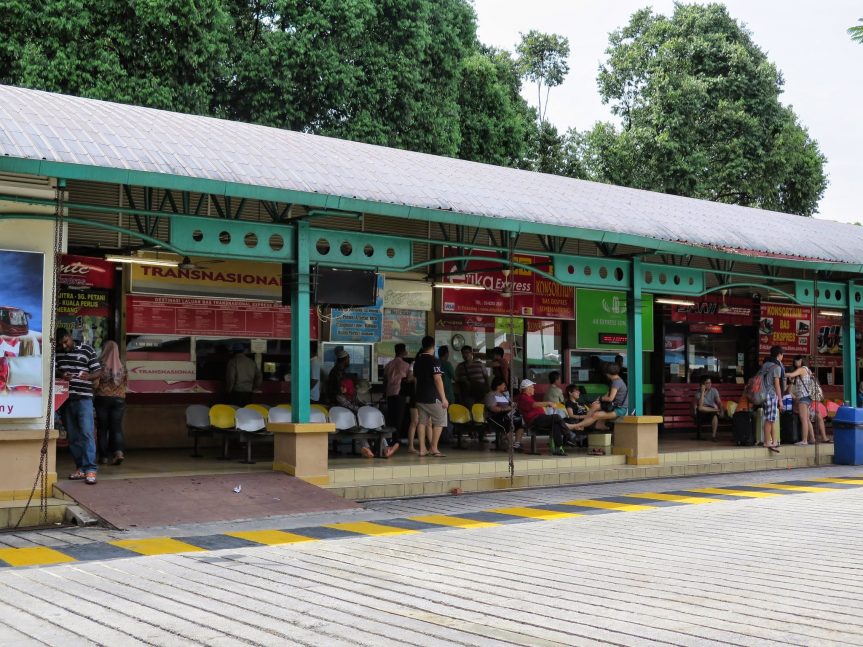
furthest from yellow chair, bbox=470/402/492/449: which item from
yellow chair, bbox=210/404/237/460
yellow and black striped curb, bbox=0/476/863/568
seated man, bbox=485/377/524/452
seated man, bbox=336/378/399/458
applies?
yellow chair, bbox=210/404/237/460

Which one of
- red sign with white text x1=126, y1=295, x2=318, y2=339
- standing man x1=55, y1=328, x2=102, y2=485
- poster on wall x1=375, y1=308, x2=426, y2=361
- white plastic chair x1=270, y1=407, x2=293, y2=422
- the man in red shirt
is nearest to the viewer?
standing man x1=55, y1=328, x2=102, y2=485

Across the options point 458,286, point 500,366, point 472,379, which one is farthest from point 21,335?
point 500,366

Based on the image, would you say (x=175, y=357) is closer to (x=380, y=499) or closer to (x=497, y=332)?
(x=380, y=499)

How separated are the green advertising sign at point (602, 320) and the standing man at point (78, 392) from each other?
9715 millimetres

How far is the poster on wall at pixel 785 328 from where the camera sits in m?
21.0

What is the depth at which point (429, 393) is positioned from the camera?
43.6ft

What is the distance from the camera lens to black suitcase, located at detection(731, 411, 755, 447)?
1661cm

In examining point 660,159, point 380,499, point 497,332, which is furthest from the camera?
point 660,159

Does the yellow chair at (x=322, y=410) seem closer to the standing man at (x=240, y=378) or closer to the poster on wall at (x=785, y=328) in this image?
the standing man at (x=240, y=378)

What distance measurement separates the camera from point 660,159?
1198 inches

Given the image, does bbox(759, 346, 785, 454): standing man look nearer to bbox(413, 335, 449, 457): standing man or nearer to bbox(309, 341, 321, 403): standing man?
bbox(413, 335, 449, 457): standing man

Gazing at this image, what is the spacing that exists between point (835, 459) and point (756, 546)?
915 cm

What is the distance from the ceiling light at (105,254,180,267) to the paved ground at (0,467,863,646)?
4.65 m

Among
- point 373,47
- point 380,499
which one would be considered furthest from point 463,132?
point 380,499
